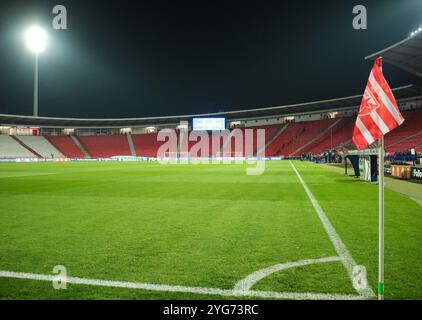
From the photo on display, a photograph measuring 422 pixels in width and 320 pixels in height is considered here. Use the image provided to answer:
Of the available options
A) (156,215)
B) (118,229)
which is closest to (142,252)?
(118,229)

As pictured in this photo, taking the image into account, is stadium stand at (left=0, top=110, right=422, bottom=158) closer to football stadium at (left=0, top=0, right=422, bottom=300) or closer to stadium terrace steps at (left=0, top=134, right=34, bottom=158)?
stadium terrace steps at (left=0, top=134, right=34, bottom=158)

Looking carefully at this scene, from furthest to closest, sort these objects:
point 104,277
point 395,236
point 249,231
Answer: point 249,231
point 395,236
point 104,277

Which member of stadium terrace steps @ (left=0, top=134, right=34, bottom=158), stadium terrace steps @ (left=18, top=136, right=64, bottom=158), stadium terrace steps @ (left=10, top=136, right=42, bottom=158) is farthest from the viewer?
stadium terrace steps @ (left=18, top=136, right=64, bottom=158)

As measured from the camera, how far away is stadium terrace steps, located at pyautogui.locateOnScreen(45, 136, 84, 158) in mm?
77088

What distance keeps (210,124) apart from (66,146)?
121 feet

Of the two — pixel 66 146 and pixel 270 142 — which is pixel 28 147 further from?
pixel 270 142

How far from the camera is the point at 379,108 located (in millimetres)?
→ 3686

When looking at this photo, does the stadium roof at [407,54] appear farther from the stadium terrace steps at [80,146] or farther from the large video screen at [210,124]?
the stadium terrace steps at [80,146]

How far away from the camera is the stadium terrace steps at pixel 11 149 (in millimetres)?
66444

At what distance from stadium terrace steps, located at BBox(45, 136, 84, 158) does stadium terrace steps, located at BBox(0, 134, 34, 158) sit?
828 cm

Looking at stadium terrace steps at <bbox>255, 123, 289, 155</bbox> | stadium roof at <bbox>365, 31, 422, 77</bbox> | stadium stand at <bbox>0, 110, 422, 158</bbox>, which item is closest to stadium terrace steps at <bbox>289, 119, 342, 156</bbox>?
stadium stand at <bbox>0, 110, 422, 158</bbox>
